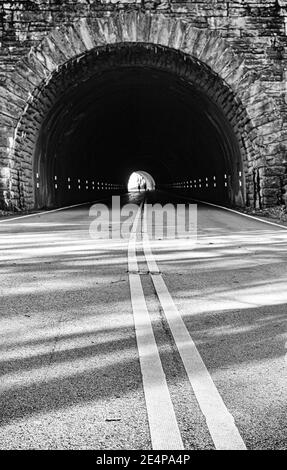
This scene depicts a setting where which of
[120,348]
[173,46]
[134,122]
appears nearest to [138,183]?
[134,122]

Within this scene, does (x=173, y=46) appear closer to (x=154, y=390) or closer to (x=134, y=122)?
(x=134, y=122)

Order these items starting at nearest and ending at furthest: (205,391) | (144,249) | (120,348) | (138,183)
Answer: (205,391) < (120,348) < (144,249) < (138,183)

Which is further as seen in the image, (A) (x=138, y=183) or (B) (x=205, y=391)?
(A) (x=138, y=183)

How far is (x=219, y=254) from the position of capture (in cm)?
926

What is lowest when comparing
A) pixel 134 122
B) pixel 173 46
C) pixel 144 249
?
pixel 144 249

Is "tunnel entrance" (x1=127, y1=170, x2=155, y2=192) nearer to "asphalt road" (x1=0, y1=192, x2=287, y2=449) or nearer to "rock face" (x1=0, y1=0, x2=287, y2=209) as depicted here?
"rock face" (x1=0, y1=0, x2=287, y2=209)

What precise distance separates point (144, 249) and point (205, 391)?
6594 mm

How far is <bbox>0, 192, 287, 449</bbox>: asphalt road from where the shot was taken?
2.84 meters

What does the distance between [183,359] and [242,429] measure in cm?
108

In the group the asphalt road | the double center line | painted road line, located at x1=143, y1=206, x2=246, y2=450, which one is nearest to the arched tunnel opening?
the asphalt road

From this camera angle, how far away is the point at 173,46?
2078 centimetres

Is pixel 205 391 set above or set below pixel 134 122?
below

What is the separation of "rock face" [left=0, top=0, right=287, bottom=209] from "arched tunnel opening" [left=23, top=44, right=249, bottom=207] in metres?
0.42
